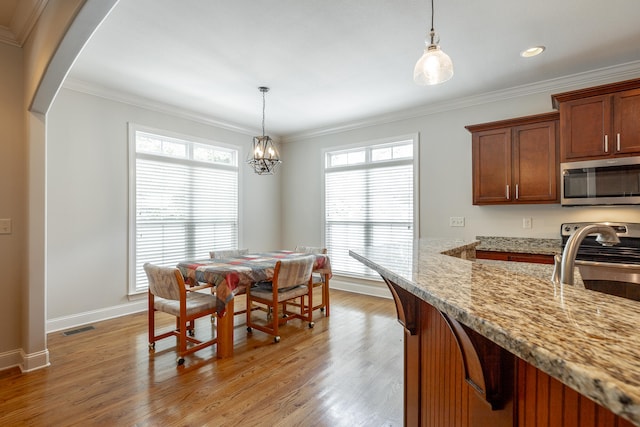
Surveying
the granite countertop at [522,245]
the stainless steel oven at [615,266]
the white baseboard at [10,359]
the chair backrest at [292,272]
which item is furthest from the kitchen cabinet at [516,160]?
the white baseboard at [10,359]

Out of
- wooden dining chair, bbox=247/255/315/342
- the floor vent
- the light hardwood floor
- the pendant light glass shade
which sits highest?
the pendant light glass shade

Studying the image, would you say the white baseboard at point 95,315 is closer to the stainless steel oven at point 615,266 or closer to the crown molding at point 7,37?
the crown molding at point 7,37

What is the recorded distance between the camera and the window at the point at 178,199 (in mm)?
4070

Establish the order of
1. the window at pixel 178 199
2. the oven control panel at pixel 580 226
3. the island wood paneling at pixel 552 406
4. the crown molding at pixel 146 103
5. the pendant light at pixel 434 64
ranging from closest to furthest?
the island wood paneling at pixel 552 406 → the pendant light at pixel 434 64 → the oven control panel at pixel 580 226 → the crown molding at pixel 146 103 → the window at pixel 178 199

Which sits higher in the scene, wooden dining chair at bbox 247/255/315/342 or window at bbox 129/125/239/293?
window at bbox 129/125/239/293

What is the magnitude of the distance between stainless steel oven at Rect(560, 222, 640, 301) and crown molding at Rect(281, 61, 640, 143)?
1512 millimetres

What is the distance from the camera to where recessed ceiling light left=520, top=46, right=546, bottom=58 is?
9.34 feet

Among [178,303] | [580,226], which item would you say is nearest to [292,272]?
[178,303]

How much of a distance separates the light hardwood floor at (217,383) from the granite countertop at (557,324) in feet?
4.83

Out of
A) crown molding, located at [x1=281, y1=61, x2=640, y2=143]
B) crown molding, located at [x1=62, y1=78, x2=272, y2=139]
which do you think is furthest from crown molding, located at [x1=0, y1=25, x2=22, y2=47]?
crown molding, located at [x1=281, y1=61, x2=640, y2=143]

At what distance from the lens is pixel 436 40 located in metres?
1.76

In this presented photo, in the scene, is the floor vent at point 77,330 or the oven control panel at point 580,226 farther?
the floor vent at point 77,330

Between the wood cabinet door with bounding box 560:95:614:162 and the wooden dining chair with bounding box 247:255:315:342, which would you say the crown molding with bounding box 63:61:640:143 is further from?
the wooden dining chair with bounding box 247:255:315:342

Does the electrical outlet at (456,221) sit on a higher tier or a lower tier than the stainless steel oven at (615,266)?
higher
